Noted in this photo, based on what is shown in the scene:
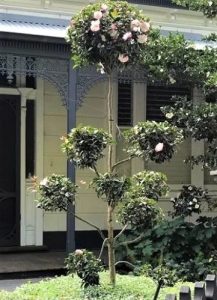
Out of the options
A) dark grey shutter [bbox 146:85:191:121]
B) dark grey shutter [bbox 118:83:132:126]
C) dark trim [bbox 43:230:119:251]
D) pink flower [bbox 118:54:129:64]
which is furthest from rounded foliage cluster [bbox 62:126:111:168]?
dark grey shutter [bbox 146:85:191:121]

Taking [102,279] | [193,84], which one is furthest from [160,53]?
[102,279]

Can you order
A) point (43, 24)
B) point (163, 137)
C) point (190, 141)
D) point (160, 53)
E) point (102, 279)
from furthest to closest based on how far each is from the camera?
point (190, 141)
point (43, 24)
point (160, 53)
point (102, 279)
point (163, 137)

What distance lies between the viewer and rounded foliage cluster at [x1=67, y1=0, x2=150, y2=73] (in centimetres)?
552

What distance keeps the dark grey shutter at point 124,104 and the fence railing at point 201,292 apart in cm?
794

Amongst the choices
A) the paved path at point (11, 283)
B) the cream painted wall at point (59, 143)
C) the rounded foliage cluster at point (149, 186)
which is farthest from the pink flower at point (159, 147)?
the cream painted wall at point (59, 143)

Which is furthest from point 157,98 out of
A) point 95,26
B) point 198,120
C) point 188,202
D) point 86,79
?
point 95,26

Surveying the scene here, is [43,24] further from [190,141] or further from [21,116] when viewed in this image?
[190,141]

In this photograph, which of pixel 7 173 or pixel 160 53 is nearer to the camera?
pixel 160 53

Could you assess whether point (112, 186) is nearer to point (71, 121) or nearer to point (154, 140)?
point (154, 140)

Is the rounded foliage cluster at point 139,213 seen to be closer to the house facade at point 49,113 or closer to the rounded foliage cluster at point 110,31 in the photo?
the rounded foliage cluster at point 110,31

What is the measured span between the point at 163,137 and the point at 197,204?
3.86 m

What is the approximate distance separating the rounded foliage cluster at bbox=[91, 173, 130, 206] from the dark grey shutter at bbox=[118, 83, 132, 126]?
20.3 feet

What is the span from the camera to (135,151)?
5.60 m

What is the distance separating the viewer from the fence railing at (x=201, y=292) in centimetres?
357
